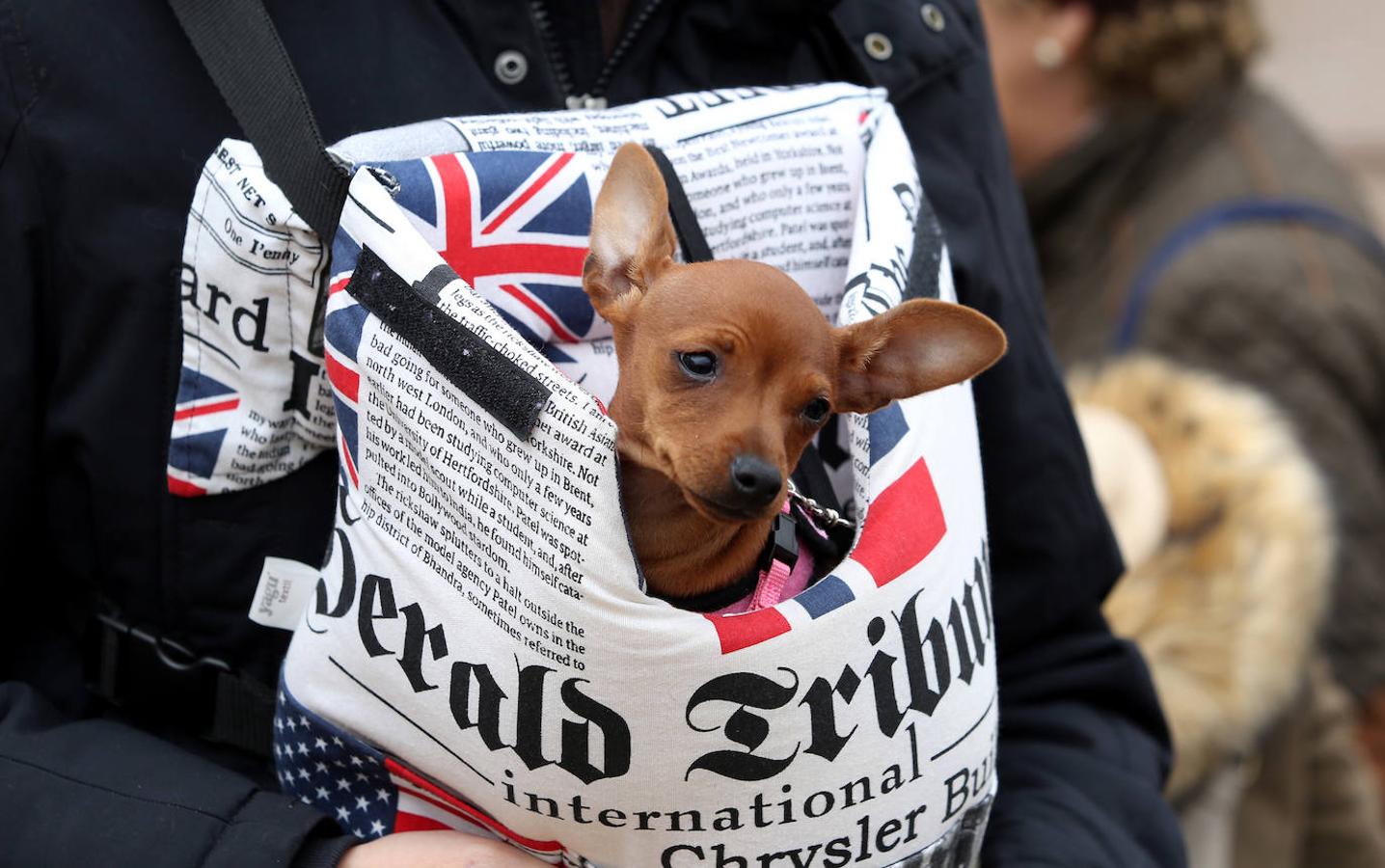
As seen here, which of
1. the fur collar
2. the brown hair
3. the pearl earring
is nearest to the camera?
the fur collar

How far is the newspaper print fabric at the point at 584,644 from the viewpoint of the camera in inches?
49.7

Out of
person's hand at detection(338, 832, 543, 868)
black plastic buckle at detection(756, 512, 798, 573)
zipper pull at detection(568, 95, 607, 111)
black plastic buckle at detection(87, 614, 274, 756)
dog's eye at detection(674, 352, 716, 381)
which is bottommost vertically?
person's hand at detection(338, 832, 543, 868)

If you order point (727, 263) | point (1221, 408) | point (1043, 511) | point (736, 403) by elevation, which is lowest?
point (1221, 408)

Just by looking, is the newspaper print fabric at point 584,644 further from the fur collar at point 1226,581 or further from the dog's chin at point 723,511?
the fur collar at point 1226,581

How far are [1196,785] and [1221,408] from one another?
737 mm

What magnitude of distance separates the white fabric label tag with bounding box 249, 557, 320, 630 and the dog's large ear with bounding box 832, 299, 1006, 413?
0.59m

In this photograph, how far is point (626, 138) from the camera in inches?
59.8

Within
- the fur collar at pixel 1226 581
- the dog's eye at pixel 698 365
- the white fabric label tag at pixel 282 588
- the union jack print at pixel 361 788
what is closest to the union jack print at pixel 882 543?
the dog's eye at pixel 698 365

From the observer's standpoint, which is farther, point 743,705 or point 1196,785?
point 1196,785

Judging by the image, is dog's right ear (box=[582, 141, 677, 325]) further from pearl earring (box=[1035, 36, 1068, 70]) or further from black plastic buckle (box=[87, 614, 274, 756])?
pearl earring (box=[1035, 36, 1068, 70])

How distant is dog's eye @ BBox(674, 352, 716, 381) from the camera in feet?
4.52

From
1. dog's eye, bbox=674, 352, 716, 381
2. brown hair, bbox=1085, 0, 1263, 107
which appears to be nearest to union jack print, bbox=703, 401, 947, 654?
dog's eye, bbox=674, 352, 716, 381

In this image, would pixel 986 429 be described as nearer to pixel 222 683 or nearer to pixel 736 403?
pixel 736 403

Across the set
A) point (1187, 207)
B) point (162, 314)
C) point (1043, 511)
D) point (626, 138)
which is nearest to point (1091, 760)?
point (1043, 511)
